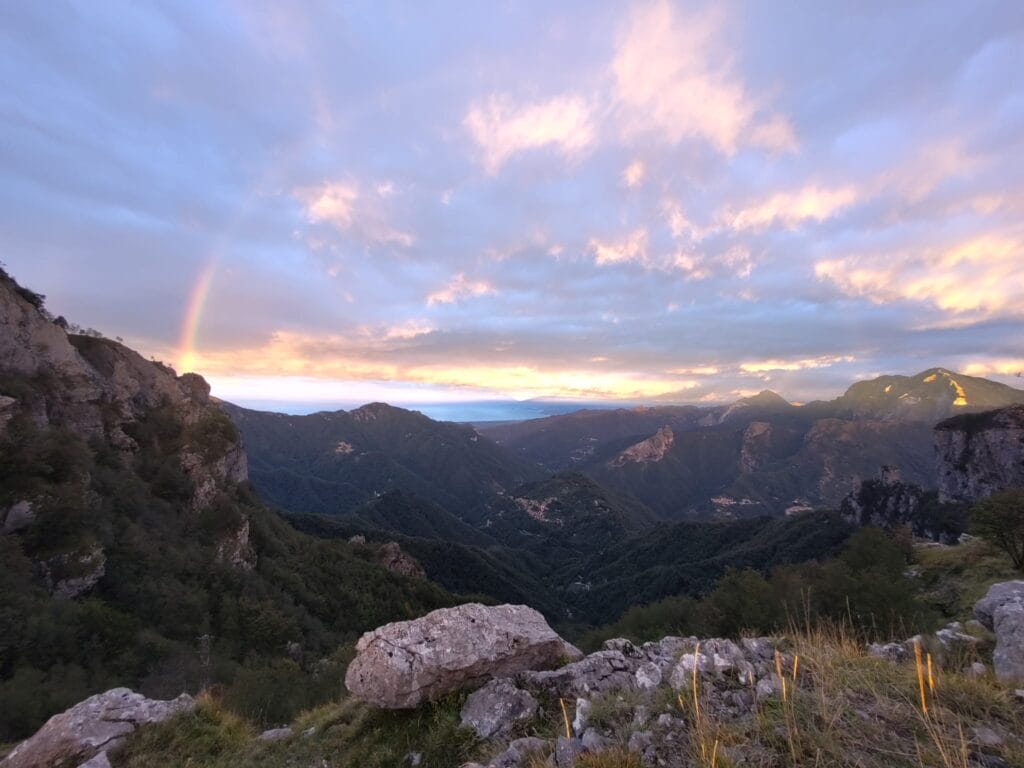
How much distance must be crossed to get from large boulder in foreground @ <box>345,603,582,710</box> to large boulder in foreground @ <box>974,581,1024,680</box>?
22.7ft

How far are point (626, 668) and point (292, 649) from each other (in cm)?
4343

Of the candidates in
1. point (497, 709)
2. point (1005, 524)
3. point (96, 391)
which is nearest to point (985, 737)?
point (497, 709)

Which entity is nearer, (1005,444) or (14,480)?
(14,480)

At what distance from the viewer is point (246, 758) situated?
7.82m

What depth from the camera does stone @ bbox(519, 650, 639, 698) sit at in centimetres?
702

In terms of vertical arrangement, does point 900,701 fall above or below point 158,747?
above

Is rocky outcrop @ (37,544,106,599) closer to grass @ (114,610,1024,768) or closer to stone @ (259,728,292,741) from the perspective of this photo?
stone @ (259,728,292,741)

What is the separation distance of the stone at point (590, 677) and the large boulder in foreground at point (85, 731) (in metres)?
7.23

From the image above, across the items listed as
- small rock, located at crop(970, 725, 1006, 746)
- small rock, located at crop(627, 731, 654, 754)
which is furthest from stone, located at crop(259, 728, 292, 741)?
small rock, located at crop(970, 725, 1006, 746)

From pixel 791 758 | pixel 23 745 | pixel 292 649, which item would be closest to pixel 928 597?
pixel 791 758

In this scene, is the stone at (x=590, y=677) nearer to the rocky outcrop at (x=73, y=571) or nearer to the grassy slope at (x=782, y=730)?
the grassy slope at (x=782, y=730)

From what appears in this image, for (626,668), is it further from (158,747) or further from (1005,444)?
(1005,444)

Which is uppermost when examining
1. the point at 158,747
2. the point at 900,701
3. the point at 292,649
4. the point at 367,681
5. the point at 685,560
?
the point at 900,701

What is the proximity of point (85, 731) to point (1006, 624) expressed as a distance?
1560 centimetres
